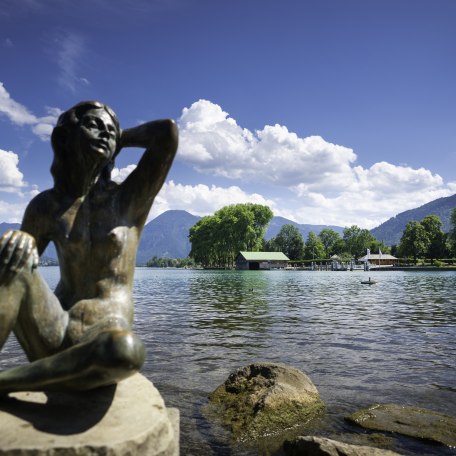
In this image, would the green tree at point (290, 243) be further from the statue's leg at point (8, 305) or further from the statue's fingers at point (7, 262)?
the statue's fingers at point (7, 262)

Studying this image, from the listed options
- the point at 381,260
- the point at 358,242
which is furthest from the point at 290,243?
the point at 381,260

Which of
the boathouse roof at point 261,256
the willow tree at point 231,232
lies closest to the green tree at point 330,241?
the boathouse roof at point 261,256

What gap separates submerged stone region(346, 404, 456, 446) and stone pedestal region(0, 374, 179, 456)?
4.63 m

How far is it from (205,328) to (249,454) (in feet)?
35.3

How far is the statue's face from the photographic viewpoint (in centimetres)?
329

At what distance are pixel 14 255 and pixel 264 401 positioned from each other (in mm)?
4995

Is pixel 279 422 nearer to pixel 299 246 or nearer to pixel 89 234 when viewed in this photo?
pixel 89 234

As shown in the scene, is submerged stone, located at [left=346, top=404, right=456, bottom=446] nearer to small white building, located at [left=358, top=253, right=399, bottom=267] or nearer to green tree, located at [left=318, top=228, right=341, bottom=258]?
small white building, located at [left=358, top=253, right=399, bottom=267]

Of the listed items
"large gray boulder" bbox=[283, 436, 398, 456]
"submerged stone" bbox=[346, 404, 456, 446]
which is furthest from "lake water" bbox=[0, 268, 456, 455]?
"large gray boulder" bbox=[283, 436, 398, 456]

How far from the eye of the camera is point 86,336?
9.82ft

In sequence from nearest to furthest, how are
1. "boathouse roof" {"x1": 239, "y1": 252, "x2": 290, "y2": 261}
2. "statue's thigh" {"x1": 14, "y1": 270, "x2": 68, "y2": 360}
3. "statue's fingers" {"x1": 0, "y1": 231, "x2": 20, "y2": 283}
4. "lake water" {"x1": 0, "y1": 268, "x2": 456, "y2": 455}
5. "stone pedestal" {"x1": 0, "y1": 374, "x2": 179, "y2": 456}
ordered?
"stone pedestal" {"x1": 0, "y1": 374, "x2": 179, "y2": 456}, "statue's fingers" {"x1": 0, "y1": 231, "x2": 20, "y2": 283}, "statue's thigh" {"x1": 14, "y1": 270, "x2": 68, "y2": 360}, "lake water" {"x1": 0, "y1": 268, "x2": 456, "y2": 455}, "boathouse roof" {"x1": 239, "y1": 252, "x2": 290, "y2": 261}

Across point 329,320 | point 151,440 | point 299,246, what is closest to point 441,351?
point 329,320

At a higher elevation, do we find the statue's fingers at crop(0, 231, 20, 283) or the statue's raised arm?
the statue's raised arm

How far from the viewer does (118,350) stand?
2.50 meters
